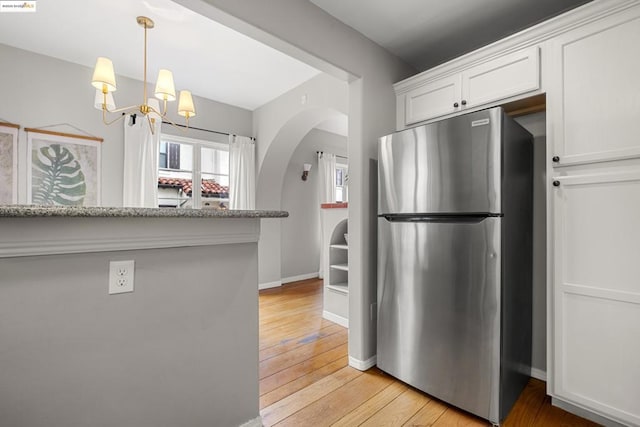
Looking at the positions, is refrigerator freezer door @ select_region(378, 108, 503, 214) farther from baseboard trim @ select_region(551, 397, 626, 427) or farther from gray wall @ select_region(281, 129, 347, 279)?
gray wall @ select_region(281, 129, 347, 279)

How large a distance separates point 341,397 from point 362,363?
38cm

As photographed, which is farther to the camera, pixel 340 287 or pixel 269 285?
pixel 269 285

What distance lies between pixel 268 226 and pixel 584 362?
3.74 meters

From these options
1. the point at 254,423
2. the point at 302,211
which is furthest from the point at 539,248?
the point at 302,211

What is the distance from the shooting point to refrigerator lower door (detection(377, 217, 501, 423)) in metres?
1.58

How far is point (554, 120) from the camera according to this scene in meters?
1.67

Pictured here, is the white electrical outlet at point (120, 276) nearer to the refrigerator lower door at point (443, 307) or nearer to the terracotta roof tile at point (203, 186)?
the refrigerator lower door at point (443, 307)

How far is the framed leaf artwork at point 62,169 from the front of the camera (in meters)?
2.95

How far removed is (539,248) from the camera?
6.69ft

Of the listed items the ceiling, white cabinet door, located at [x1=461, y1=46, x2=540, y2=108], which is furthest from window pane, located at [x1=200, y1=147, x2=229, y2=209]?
white cabinet door, located at [x1=461, y1=46, x2=540, y2=108]

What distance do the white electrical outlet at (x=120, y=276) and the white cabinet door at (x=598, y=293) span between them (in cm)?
210

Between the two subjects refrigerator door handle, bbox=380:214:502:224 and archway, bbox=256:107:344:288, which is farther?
archway, bbox=256:107:344:288

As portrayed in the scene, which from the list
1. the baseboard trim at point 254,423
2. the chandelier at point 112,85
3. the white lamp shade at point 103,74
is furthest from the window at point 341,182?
the baseboard trim at point 254,423

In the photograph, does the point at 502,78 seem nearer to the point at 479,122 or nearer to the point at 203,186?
the point at 479,122
